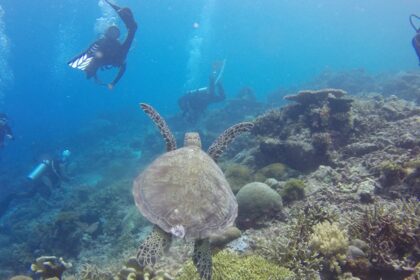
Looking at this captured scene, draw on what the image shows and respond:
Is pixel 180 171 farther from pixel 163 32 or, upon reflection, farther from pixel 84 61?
pixel 163 32

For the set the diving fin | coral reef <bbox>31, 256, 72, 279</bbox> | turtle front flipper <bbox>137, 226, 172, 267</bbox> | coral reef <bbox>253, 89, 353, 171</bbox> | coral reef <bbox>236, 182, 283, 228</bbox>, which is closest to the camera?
turtle front flipper <bbox>137, 226, 172, 267</bbox>

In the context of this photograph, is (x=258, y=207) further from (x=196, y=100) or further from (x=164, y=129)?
(x=196, y=100)

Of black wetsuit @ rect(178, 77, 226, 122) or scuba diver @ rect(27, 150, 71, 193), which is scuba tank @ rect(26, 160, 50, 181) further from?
black wetsuit @ rect(178, 77, 226, 122)

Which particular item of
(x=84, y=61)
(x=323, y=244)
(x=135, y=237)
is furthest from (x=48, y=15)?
(x=323, y=244)

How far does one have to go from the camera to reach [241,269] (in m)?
4.34

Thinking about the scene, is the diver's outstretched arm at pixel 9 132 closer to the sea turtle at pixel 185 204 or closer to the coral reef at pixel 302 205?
the coral reef at pixel 302 205

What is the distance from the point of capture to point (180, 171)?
4031 mm

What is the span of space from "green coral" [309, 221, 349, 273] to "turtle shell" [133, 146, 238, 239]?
56.0 inches

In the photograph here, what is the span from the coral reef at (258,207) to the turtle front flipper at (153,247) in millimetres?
2864

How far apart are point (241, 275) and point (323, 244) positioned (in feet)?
4.18

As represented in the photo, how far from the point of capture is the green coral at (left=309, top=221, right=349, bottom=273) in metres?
4.20

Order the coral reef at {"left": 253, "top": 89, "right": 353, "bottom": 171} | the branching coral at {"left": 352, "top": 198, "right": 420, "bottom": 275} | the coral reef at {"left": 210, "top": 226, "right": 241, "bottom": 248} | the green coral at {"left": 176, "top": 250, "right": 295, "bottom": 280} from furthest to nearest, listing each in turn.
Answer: the coral reef at {"left": 253, "top": 89, "right": 353, "bottom": 171} → the coral reef at {"left": 210, "top": 226, "right": 241, "bottom": 248} → the green coral at {"left": 176, "top": 250, "right": 295, "bottom": 280} → the branching coral at {"left": 352, "top": 198, "right": 420, "bottom": 275}

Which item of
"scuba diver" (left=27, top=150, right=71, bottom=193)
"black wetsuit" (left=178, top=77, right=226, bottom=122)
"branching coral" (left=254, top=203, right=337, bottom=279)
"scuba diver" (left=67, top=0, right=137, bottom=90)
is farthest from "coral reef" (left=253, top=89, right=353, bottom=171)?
"black wetsuit" (left=178, top=77, right=226, bottom=122)

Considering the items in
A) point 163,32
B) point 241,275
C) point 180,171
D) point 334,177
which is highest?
point 180,171
